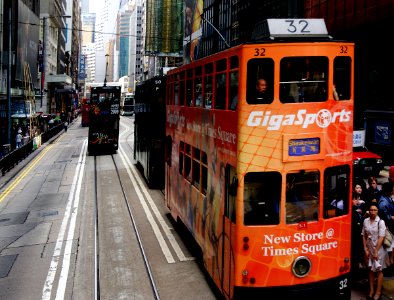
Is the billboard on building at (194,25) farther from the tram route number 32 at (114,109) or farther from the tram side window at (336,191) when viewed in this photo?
the tram side window at (336,191)

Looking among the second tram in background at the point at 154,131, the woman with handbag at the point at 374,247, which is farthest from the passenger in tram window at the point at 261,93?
the second tram in background at the point at 154,131

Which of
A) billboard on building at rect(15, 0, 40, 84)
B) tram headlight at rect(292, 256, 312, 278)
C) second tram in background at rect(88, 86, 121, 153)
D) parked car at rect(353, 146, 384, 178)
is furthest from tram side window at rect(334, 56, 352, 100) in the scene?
billboard on building at rect(15, 0, 40, 84)

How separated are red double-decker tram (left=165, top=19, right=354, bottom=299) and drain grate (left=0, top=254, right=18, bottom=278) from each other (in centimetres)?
514

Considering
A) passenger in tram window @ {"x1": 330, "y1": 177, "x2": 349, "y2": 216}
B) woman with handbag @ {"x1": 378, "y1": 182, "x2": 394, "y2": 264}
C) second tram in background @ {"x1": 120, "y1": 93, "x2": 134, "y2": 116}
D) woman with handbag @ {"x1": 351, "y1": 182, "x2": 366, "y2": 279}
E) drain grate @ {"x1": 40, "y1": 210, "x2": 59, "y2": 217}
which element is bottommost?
drain grate @ {"x1": 40, "y1": 210, "x2": 59, "y2": 217}

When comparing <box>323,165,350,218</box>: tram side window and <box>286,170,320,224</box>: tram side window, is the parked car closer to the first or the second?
<box>323,165,350,218</box>: tram side window

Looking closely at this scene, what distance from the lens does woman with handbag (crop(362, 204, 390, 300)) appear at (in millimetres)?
7602

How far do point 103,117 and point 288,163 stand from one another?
A: 23809 mm

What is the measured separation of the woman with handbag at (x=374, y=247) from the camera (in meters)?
7.60

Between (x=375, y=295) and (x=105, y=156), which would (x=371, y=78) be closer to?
(x=105, y=156)

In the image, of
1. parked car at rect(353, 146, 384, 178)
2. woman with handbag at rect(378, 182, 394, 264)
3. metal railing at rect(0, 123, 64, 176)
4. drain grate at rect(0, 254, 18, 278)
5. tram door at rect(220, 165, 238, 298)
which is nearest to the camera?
tram door at rect(220, 165, 238, 298)

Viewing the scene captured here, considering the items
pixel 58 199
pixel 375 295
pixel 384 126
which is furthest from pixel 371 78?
pixel 375 295

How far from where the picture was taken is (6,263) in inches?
402

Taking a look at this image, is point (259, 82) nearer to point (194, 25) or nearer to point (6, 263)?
point (6, 263)

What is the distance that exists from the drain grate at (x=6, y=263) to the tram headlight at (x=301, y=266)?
6285mm
